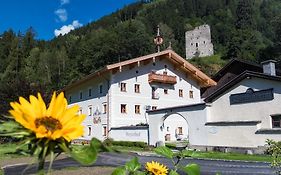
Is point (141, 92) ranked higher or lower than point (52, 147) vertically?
higher

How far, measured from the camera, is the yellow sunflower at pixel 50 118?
1069 millimetres

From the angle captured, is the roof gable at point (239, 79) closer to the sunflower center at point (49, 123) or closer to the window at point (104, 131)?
the window at point (104, 131)

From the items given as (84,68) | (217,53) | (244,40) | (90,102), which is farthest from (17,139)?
(217,53)

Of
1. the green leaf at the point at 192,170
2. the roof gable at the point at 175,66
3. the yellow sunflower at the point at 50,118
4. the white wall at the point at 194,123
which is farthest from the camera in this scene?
the roof gable at the point at 175,66

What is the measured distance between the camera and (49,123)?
1108mm

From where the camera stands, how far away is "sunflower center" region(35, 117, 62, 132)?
3.58ft

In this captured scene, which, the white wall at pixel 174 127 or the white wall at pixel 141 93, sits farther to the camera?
the white wall at pixel 174 127

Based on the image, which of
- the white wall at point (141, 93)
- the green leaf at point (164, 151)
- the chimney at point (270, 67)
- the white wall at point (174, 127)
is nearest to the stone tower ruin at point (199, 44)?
the white wall at point (141, 93)

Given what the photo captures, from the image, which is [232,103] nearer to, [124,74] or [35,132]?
[124,74]

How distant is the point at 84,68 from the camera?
236 ft

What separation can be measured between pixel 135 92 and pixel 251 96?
1550 cm

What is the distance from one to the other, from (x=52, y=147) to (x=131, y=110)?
36571 mm

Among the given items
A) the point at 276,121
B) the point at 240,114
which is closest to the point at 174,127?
the point at 240,114

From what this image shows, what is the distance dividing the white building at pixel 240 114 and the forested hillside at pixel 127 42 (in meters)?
13.9
